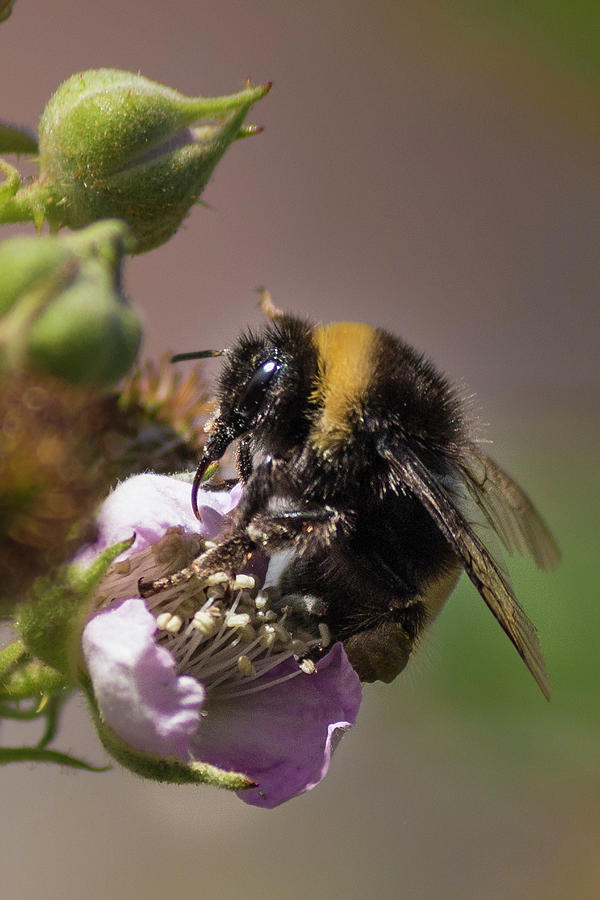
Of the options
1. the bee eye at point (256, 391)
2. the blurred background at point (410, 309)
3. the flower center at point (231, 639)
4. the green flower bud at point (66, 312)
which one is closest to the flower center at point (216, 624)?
the flower center at point (231, 639)

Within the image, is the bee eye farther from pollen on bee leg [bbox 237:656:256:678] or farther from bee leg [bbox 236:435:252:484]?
pollen on bee leg [bbox 237:656:256:678]

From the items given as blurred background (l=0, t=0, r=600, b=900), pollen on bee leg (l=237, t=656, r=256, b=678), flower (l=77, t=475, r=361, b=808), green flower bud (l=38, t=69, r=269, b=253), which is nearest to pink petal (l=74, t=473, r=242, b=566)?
flower (l=77, t=475, r=361, b=808)

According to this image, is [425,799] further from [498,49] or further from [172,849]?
[498,49]

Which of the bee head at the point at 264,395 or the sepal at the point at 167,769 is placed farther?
the bee head at the point at 264,395

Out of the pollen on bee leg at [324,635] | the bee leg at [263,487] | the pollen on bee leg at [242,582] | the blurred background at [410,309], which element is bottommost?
the blurred background at [410,309]

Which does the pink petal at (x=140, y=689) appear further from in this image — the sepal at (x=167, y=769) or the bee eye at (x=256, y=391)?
the bee eye at (x=256, y=391)

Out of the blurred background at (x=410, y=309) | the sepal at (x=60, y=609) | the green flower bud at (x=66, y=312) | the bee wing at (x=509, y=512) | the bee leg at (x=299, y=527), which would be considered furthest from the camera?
the blurred background at (x=410, y=309)

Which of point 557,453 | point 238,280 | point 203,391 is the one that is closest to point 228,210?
point 238,280
